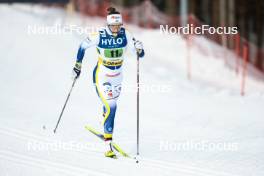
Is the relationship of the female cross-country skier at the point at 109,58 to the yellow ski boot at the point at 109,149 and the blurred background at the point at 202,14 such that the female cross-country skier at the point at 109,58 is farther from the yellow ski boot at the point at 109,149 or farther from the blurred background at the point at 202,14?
the blurred background at the point at 202,14

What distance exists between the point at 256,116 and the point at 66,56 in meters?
6.28

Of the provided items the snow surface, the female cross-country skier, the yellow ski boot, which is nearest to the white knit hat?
the female cross-country skier

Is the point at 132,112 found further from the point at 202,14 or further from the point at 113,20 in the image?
the point at 202,14

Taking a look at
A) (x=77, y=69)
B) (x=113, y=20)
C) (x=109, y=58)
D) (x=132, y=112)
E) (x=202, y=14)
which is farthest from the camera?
(x=202, y=14)

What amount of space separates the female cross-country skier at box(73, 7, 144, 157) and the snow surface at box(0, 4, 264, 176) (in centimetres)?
67

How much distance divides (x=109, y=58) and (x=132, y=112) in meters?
4.32

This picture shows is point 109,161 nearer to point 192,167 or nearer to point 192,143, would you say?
point 192,167

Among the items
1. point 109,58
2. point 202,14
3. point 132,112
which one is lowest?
point 132,112

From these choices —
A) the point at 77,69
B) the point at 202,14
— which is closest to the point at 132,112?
the point at 77,69

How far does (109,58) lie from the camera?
912cm

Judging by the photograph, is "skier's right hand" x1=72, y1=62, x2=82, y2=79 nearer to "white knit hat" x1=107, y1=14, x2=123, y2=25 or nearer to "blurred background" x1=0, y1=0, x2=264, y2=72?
"white knit hat" x1=107, y1=14, x2=123, y2=25

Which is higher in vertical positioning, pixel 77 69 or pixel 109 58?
pixel 109 58

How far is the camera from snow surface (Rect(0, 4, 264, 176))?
8.70 m

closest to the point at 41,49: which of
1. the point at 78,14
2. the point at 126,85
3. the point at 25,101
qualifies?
the point at 126,85
